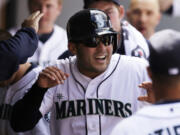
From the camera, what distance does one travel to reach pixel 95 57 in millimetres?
2824

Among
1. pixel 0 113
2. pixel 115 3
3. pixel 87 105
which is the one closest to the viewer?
pixel 87 105

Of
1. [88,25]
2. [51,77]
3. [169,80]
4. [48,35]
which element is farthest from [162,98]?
[48,35]

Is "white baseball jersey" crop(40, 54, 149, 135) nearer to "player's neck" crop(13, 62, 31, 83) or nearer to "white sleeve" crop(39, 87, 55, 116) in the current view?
"white sleeve" crop(39, 87, 55, 116)

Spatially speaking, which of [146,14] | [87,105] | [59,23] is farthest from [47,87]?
[59,23]

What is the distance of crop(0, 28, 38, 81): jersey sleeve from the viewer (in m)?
2.66

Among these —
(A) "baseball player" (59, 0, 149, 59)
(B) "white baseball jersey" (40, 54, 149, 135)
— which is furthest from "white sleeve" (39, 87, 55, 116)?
(A) "baseball player" (59, 0, 149, 59)

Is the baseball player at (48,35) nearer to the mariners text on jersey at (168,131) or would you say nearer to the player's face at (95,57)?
the player's face at (95,57)

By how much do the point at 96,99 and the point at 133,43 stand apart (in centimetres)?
83

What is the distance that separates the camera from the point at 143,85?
8.44ft

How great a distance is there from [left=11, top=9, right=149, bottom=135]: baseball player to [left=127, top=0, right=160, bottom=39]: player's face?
5.53ft

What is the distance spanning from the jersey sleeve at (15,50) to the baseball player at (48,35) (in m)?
1.58

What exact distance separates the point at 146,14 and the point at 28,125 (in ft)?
7.17

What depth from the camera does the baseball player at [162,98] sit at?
6.53ft

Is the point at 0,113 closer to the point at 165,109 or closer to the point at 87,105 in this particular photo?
the point at 87,105
